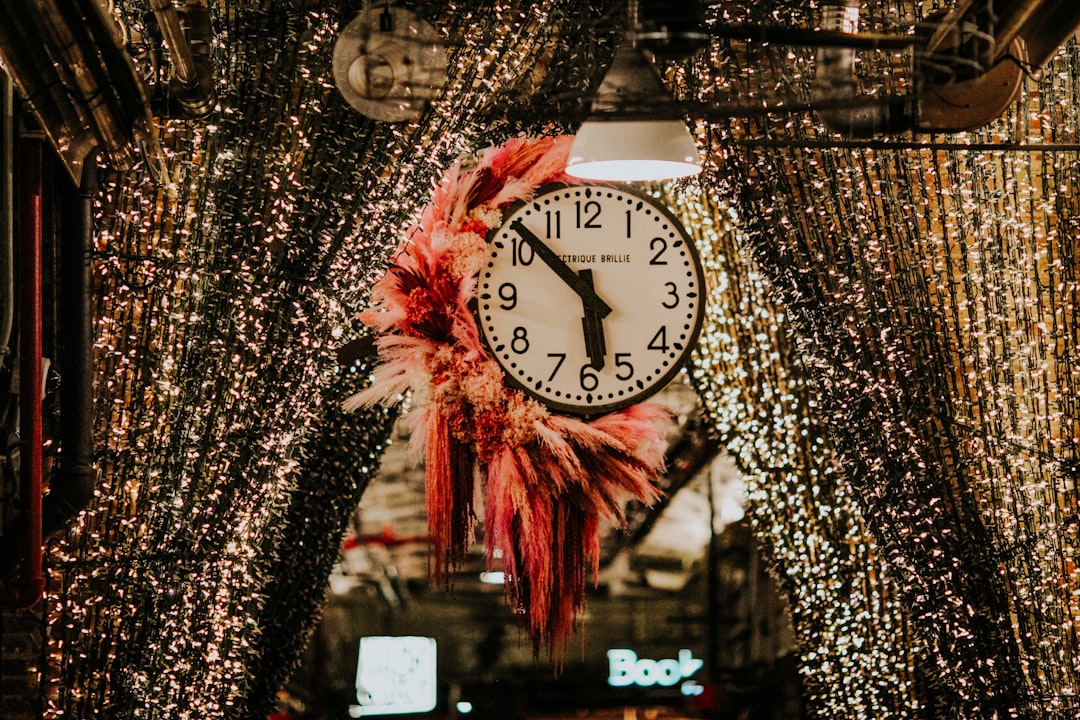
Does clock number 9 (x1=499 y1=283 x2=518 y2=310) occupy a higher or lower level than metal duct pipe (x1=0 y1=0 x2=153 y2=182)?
lower

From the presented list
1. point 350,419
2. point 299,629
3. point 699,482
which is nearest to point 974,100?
point 350,419

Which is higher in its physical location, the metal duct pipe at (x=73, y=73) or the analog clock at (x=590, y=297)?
the metal duct pipe at (x=73, y=73)

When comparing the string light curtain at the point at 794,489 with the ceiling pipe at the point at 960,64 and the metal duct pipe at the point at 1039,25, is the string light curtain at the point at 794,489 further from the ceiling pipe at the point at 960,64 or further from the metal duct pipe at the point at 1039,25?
the metal duct pipe at the point at 1039,25

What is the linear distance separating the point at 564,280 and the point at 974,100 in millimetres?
1109

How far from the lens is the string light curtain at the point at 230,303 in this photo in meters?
3.38

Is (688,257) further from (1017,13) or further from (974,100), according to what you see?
(1017,13)

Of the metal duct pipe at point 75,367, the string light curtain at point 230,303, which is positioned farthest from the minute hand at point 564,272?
the metal duct pipe at point 75,367

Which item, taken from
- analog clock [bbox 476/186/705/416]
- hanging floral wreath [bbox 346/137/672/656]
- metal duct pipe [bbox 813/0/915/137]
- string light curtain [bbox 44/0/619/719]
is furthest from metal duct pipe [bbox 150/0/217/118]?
metal duct pipe [bbox 813/0/915/137]

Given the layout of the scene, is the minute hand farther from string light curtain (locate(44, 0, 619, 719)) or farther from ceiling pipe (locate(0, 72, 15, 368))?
ceiling pipe (locate(0, 72, 15, 368))

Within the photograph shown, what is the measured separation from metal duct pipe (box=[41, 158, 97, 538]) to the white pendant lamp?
1.26m

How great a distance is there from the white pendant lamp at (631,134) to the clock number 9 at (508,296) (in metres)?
0.50

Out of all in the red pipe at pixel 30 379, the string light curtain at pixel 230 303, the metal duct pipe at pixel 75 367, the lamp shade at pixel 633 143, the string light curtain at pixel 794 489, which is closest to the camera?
the lamp shade at pixel 633 143

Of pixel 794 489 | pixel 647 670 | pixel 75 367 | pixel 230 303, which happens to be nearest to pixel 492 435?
pixel 230 303

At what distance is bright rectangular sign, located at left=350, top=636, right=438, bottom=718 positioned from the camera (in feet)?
25.6
